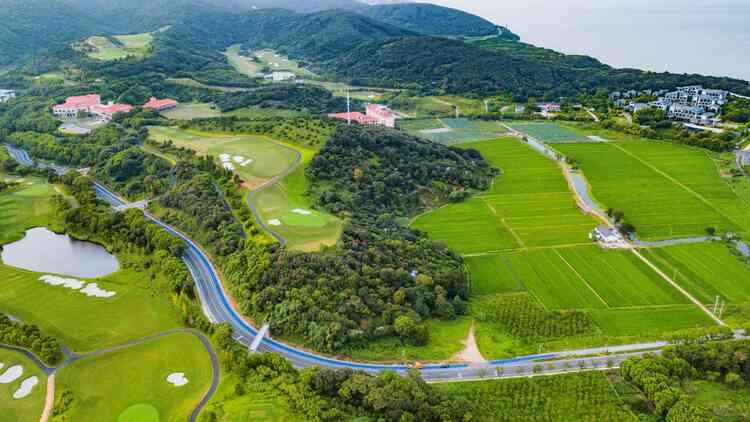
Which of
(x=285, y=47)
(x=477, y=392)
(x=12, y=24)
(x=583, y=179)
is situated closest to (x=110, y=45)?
(x=12, y=24)

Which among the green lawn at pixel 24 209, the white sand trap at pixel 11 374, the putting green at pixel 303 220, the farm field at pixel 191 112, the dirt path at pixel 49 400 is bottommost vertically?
the dirt path at pixel 49 400

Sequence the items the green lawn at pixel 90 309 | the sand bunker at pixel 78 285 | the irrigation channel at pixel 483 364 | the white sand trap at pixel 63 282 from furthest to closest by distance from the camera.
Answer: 1. the white sand trap at pixel 63 282
2. the sand bunker at pixel 78 285
3. the green lawn at pixel 90 309
4. the irrigation channel at pixel 483 364

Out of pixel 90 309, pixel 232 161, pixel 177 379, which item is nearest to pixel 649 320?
pixel 177 379

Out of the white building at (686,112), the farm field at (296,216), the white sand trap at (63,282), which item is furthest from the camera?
the white building at (686,112)

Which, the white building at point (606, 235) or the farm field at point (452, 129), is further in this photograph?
the farm field at point (452, 129)

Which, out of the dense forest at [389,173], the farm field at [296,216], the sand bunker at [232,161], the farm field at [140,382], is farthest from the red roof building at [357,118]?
the farm field at [140,382]

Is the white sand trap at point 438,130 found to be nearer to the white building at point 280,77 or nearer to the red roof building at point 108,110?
the white building at point 280,77

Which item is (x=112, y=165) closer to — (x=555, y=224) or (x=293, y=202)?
(x=293, y=202)

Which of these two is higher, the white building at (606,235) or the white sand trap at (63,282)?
the white building at (606,235)
